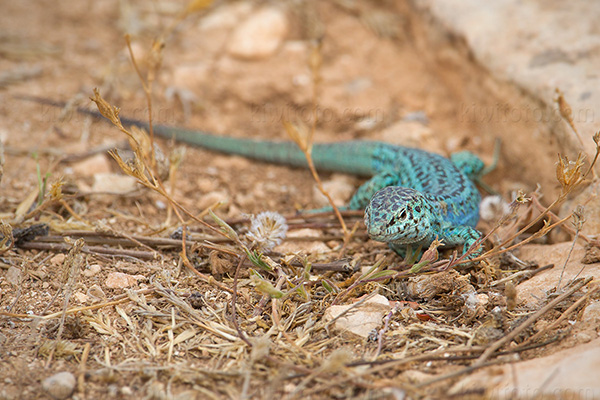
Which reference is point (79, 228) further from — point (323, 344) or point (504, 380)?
point (504, 380)

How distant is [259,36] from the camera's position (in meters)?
6.01

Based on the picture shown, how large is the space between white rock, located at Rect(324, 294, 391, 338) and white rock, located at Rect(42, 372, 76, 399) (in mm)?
1296

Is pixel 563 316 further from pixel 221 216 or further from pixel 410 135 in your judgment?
pixel 410 135

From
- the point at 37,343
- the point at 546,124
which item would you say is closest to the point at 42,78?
the point at 37,343

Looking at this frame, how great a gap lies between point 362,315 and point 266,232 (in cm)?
77

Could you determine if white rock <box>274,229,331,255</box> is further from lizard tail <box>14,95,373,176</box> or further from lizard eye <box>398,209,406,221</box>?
lizard tail <box>14,95,373,176</box>

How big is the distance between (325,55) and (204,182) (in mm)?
2436

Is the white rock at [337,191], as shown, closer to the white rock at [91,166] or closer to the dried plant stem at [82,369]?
the white rock at [91,166]

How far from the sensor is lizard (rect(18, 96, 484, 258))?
3137 millimetres

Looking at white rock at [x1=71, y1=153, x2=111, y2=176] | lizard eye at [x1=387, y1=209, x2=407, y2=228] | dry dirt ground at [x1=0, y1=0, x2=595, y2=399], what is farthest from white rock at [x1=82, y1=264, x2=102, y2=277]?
lizard eye at [x1=387, y1=209, x2=407, y2=228]

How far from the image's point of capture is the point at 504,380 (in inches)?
89.7

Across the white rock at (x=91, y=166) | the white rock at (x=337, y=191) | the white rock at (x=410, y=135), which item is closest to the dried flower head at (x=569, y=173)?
the white rock at (x=337, y=191)

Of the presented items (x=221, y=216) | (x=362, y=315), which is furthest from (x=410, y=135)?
(x=362, y=315)

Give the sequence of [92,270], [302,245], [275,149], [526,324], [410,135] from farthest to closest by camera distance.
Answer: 1. [410,135]
2. [275,149]
3. [302,245]
4. [92,270]
5. [526,324]
